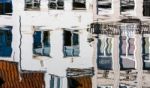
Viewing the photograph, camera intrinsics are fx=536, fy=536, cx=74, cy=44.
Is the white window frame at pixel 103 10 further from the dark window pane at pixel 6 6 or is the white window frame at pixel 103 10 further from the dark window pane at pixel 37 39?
the dark window pane at pixel 6 6

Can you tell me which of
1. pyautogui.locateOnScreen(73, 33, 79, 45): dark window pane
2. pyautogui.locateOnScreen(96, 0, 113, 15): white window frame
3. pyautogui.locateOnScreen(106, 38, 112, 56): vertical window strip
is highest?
pyautogui.locateOnScreen(96, 0, 113, 15): white window frame

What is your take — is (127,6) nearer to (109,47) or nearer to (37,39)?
(109,47)

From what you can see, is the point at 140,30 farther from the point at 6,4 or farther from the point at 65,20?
the point at 6,4

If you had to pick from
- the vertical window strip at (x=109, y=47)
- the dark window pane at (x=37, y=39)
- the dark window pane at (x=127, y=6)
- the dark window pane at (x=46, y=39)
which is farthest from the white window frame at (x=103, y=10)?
the dark window pane at (x=37, y=39)

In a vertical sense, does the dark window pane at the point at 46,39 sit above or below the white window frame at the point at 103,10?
below

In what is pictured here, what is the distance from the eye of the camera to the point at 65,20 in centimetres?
1048

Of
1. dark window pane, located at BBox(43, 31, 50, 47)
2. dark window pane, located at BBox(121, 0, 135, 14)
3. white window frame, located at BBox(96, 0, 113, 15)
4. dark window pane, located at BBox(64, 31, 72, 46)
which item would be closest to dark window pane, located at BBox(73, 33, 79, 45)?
dark window pane, located at BBox(64, 31, 72, 46)

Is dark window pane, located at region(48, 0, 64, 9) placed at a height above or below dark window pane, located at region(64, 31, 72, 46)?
above

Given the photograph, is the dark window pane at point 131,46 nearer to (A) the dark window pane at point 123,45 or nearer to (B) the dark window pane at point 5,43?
(A) the dark window pane at point 123,45

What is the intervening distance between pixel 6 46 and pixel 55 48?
97cm

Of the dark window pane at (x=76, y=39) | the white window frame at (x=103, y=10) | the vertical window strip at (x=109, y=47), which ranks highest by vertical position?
the white window frame at (x=103, y=10)

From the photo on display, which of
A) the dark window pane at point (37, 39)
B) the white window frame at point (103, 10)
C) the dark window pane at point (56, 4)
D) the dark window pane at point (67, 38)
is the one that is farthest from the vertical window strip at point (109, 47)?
the dark window pane at point (37, 39)

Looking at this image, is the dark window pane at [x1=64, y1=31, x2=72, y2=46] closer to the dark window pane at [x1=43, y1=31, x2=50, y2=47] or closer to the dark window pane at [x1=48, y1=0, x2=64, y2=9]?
the dark window pane at [x1=43, y1=31, x2=50, y2=47]

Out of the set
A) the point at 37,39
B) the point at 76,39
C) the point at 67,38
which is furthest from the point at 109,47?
the point at 37,39
